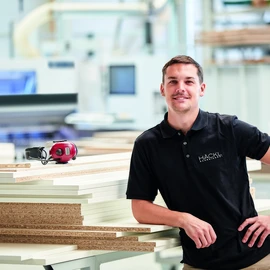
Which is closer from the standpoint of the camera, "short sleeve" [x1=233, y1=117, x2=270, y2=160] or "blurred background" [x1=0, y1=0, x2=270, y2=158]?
"short sleeve" [x1=233, y1=117, x2=270, y2=160]

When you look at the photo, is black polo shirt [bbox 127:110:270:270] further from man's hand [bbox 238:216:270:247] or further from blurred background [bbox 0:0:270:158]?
blurred background [bbox 0:0:270:158]

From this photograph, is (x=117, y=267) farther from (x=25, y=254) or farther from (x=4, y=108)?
(x=4, y=108)

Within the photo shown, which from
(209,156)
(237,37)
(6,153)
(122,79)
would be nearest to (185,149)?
(209,156)

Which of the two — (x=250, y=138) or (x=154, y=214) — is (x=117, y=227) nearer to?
(x=154, y=214)

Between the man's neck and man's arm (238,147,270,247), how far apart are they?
0.30 metres

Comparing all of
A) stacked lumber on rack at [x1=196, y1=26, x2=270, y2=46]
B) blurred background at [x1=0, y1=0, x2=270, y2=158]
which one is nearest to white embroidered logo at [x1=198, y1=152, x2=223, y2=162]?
blurred background at [x1=0, y1=0, x2=270, y2=158]

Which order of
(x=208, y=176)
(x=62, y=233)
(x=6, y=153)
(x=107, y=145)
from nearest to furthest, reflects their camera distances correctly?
(x=208, y=176), (x=62, y=233), (x=6, y=153), (x=107, y=145)

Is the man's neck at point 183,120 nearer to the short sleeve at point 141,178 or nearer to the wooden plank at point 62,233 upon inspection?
the short sleeve at point 141,178

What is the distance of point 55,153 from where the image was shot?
11.9 feet

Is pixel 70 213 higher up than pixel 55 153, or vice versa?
pixel 55 153

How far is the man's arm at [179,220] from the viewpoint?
2.91m

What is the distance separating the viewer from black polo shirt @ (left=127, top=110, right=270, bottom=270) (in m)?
3.00

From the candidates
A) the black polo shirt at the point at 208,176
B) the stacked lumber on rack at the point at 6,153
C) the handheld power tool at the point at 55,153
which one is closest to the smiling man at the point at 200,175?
the black polo shirt at the point at 208,176

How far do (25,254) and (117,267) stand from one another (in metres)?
1.63
